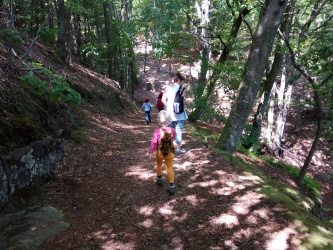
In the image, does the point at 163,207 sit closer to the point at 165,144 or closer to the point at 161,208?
the point at 161,208

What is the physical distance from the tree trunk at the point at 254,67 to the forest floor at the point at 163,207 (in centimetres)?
93

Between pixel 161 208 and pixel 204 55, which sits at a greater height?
pixel 204 55

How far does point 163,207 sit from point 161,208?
0.14ft

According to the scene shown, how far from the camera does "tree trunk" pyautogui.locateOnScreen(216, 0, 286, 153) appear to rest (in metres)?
6.25

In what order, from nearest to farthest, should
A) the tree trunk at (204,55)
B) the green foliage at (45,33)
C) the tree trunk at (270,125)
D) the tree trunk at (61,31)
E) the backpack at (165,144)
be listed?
1. the green foliage at (45,33)
2. the backpack at (165,144)
3. the tree trunk at (61,31)
4. the tree trunk at (204,55)
5. the tree trunk at (270,125)

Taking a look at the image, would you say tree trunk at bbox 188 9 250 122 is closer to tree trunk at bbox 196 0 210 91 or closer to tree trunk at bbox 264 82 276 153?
tree trunk at bbox 196 0 210 91

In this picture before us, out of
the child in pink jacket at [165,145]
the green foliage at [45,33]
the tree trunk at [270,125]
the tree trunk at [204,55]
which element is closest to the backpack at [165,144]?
the child in pink jacket at [165,145]

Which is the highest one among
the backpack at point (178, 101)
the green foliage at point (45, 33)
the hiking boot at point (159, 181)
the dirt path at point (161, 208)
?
the green foliage at point (45, 33)

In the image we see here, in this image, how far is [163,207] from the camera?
15.0 ft

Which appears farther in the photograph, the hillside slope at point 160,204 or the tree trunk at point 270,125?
the tree trunk at point 270,125

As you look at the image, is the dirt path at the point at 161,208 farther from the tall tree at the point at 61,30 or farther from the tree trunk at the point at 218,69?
the tall tree at the point at 61,30

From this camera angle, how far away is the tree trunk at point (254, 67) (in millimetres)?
6254

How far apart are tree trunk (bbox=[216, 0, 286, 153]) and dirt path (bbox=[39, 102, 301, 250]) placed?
3.40 ft

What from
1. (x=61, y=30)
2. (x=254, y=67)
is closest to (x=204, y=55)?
(x=61, y=30)
